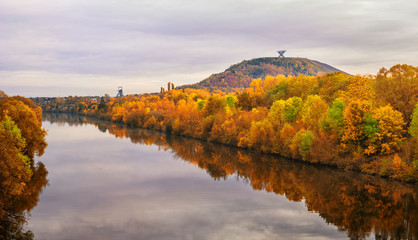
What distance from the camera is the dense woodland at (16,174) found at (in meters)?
21.9

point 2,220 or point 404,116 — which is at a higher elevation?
point 404,116

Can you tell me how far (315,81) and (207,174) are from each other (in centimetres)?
3678

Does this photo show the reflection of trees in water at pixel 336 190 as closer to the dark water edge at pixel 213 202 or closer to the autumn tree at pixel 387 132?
the dark water edge at pixel 213 202

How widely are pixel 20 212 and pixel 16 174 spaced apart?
4518 millimetres

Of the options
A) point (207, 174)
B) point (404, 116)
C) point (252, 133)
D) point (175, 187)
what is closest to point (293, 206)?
point (175, 187)

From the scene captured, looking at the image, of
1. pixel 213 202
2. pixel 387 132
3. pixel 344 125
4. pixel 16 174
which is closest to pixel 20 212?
pixel 16 174

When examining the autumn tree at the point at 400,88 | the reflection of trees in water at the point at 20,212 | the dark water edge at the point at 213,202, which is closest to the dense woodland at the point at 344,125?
the autumn tree at the point at 400,88

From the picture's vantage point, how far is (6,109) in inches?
1425

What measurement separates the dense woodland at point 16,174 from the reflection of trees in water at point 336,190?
18313 millimetres

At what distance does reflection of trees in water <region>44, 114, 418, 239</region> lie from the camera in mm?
23547

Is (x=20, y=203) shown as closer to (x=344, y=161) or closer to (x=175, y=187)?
(x=175, y=187)

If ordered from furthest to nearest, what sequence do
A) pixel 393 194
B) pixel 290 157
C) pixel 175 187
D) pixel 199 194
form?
1. pixel 290 157
2. pixel 175 187
3. pixel 199 194
4. pixel 393 194

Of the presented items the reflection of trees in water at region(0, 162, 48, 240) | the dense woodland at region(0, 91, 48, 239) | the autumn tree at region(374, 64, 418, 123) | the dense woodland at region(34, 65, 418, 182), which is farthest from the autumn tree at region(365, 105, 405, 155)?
the dense woodland at region(0, 91, 48, 239)

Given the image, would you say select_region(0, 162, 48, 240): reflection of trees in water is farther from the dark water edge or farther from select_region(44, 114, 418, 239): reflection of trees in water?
select_region(44, 114, 418, 239): reflection of trees in water
